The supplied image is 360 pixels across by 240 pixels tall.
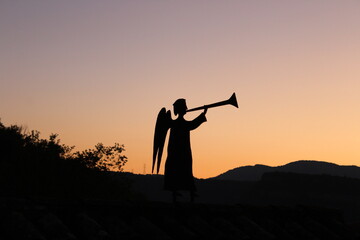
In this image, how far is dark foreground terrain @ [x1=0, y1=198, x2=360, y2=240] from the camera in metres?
6.90

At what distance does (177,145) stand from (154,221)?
12.0ft

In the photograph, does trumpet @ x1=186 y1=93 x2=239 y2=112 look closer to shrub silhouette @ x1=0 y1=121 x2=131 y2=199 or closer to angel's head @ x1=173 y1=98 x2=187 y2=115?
angel's head @ x1=173 y1=98 x2=187 y2=115

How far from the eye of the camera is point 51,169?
42906mm

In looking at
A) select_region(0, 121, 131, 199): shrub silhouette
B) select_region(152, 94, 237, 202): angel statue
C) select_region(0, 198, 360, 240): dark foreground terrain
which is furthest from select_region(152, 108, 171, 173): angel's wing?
select_region(0, 121, 131, 199): shrub silhouette

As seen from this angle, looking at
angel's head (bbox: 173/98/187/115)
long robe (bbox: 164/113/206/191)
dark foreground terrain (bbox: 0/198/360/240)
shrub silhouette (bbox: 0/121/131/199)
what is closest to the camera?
dark foreground terrain (bbox: 0/198/360/240)

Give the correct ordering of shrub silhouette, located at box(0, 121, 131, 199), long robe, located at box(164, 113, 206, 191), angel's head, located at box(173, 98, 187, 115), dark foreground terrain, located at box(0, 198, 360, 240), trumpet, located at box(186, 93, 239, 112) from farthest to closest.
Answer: shrub silhouette, located at box(0, 121, 131, 199), angel's head, located at box(173, 98, 187, 115), trumpet, located at box(186, 93, 239, 112), long robe, located at box(164, 113, 206, 191), dark foreground terrain, located at box(0, 198, 360, 240)

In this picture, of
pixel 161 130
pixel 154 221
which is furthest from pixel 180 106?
pixel 154 221

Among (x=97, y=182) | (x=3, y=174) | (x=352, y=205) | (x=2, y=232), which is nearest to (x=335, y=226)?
(x=2, y=232)

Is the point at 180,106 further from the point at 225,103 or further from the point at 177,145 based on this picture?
the point at 225,103

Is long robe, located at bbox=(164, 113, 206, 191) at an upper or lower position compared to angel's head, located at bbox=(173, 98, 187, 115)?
lower

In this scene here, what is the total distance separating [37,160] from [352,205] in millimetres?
103117

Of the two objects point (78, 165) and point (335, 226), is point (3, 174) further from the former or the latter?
point (335, 226)

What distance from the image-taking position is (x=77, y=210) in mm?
7766

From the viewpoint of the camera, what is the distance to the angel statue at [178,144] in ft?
39.5
